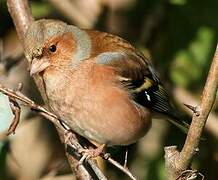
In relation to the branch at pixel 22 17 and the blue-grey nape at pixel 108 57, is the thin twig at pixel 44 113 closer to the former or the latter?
the branch at pixel 22 17

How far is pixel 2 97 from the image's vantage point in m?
Result: 4.78

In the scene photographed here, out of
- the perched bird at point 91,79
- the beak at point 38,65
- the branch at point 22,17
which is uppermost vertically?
the branch at point 22,17

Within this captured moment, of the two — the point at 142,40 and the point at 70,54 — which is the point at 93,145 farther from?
the point at 142,40

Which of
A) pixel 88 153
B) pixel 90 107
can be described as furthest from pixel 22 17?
pixel 88 153

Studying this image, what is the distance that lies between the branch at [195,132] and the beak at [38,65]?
3.86 feet

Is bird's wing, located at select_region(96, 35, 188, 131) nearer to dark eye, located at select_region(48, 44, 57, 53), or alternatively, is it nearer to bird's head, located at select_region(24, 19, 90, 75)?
bird's head, located at select_region(24, 19, 90, 75)

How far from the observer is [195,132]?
380 cm

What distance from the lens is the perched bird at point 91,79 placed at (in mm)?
4953

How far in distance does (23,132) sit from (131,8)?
1490 mm

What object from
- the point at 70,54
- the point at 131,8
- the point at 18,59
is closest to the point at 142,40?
the point at 131,8

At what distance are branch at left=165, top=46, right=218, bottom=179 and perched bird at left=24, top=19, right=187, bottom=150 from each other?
1.06m

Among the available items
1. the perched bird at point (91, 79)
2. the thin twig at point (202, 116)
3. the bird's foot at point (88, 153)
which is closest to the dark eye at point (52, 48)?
the perched bird at point (91, 79)

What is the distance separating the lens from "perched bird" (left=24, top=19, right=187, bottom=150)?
195 inches

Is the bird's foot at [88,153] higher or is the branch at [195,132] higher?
the branch at [195,132]
